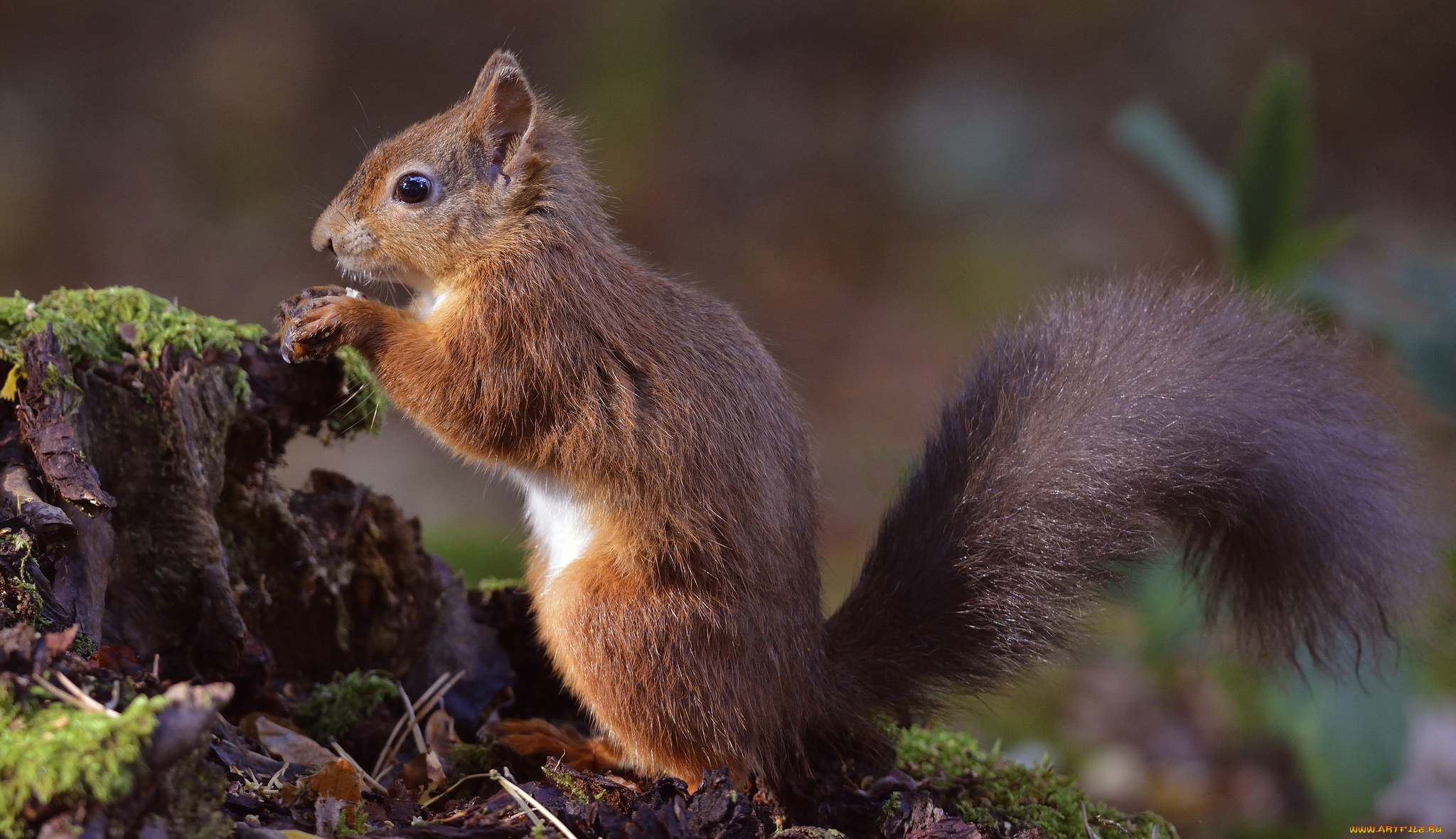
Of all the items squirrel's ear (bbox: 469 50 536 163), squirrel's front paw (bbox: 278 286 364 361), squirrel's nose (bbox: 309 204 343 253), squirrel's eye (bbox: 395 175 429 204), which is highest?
squirrel's ear (bbox: 469 50 536 163)

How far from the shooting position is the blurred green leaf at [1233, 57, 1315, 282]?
4.03 m

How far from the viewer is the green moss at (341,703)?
7.86 feet

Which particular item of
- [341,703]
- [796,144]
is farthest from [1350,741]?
[796,144]

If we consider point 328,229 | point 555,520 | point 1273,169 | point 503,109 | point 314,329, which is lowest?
point 555,520

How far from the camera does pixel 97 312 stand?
2.37 meters

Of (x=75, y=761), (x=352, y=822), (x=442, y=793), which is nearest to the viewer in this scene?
(x=75, y=761)

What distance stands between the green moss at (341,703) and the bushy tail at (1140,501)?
3.44ft

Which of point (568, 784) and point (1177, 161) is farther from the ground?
point (1177, 161)

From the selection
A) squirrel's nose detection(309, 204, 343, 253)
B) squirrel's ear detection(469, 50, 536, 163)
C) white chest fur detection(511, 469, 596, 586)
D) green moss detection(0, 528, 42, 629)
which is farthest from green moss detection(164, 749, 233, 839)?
squirrel's ear detection(469, 50, 536, 163)

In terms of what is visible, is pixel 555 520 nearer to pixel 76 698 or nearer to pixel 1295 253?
pixel 76 698

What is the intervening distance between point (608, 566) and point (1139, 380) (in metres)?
1.13

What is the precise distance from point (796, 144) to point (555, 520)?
6.91 meters

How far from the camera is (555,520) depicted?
2.47 meters

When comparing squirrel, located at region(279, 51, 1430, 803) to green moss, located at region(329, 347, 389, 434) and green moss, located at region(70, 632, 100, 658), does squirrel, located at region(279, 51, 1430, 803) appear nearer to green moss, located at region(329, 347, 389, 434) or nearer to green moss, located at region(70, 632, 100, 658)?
green moss, located at region(329, 347, 389, 434)
